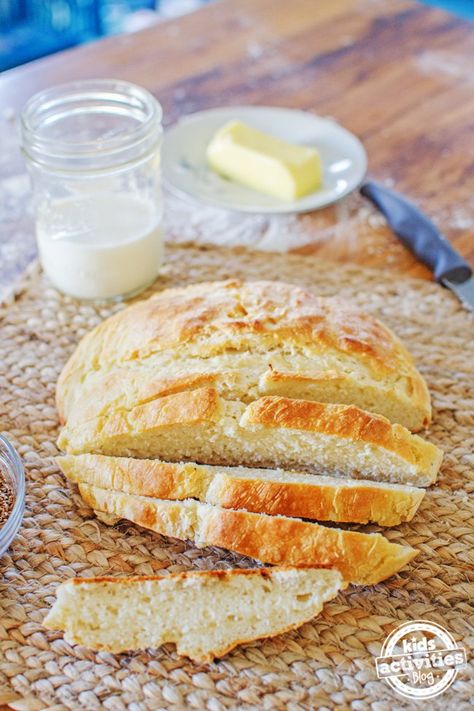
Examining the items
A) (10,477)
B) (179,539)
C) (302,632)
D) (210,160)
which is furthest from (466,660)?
(210,160)

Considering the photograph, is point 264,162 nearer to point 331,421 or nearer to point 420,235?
point 420,235

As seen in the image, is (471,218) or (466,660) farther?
(471,218)

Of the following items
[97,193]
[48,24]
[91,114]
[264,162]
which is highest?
[91,114]

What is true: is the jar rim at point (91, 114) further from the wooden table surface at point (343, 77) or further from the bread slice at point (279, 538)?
the bread slice at point (279, 538)

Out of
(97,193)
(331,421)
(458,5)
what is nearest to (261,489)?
(331,421)

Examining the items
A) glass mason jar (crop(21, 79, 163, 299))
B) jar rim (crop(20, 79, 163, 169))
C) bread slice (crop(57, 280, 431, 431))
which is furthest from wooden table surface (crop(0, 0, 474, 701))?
bread slice (crop(57, 280, 431, 431))

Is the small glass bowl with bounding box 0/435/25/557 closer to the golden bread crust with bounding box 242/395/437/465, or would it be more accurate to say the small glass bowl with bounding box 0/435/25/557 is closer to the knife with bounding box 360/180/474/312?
the golden bread crust with bounding box 242/395/437/465

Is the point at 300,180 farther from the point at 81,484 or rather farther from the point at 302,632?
the point at 302,632
